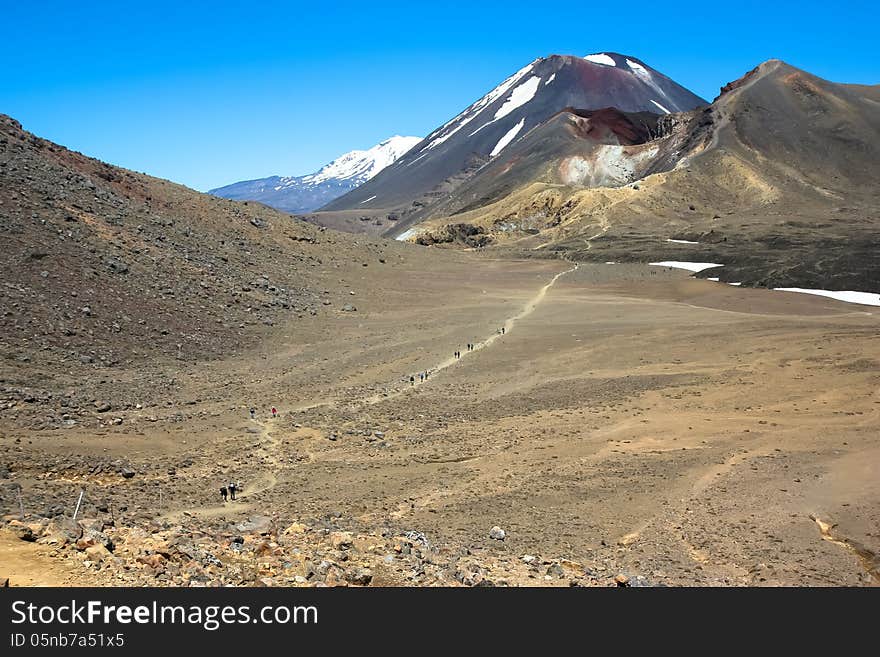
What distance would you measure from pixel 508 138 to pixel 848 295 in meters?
152

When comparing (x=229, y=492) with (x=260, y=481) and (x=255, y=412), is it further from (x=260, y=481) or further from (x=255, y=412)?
(x=255, y=412)

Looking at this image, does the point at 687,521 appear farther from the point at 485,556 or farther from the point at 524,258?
the point at 524,258

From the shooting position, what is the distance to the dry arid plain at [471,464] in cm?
1152

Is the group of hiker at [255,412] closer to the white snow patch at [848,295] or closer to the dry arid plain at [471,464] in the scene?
the dry arid plain at [471,464]

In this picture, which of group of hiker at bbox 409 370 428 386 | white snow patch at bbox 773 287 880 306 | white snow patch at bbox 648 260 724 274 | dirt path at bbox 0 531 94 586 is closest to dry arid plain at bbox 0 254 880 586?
dirt path at bbox 0 531 94 586

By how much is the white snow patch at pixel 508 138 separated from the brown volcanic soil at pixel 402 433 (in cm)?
15207

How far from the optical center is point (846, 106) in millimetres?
114500

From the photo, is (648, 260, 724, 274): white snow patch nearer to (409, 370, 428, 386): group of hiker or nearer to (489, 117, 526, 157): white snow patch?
(409, 370, 428, 386): group of hiker

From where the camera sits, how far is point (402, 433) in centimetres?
2089

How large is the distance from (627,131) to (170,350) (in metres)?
125

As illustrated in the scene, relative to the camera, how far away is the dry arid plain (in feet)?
37.8

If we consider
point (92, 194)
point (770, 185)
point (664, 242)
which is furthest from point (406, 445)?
point (770, 185)

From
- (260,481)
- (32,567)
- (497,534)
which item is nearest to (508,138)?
(260,481)

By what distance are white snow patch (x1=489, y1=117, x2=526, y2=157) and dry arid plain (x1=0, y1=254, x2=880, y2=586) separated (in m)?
158
